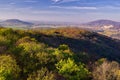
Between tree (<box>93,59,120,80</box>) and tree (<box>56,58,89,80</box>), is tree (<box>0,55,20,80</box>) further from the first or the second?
tree (<box>93,59,120,80</box>)

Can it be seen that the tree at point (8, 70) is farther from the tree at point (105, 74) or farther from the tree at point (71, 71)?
the tree at point (105, 74)

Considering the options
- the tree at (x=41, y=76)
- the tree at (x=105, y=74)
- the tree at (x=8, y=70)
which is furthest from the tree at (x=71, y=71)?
the tree at (x=8, y=70)

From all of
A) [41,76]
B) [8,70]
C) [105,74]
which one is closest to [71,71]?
[105,74]

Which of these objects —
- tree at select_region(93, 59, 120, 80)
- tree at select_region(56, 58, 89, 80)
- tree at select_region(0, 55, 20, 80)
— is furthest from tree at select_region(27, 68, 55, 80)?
tree at select_region(93, 59, 120, 80)

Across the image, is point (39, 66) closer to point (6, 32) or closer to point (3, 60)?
point (3, 60)

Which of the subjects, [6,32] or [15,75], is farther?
[6,32]

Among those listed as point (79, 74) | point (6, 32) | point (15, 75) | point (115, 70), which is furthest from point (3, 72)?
point (6, 32)

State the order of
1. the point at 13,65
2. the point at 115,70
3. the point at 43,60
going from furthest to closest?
the point at 115,70 < the point at 43,60 < the point at 13,65

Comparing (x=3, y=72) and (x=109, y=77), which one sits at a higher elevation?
(x=3, y=72)
